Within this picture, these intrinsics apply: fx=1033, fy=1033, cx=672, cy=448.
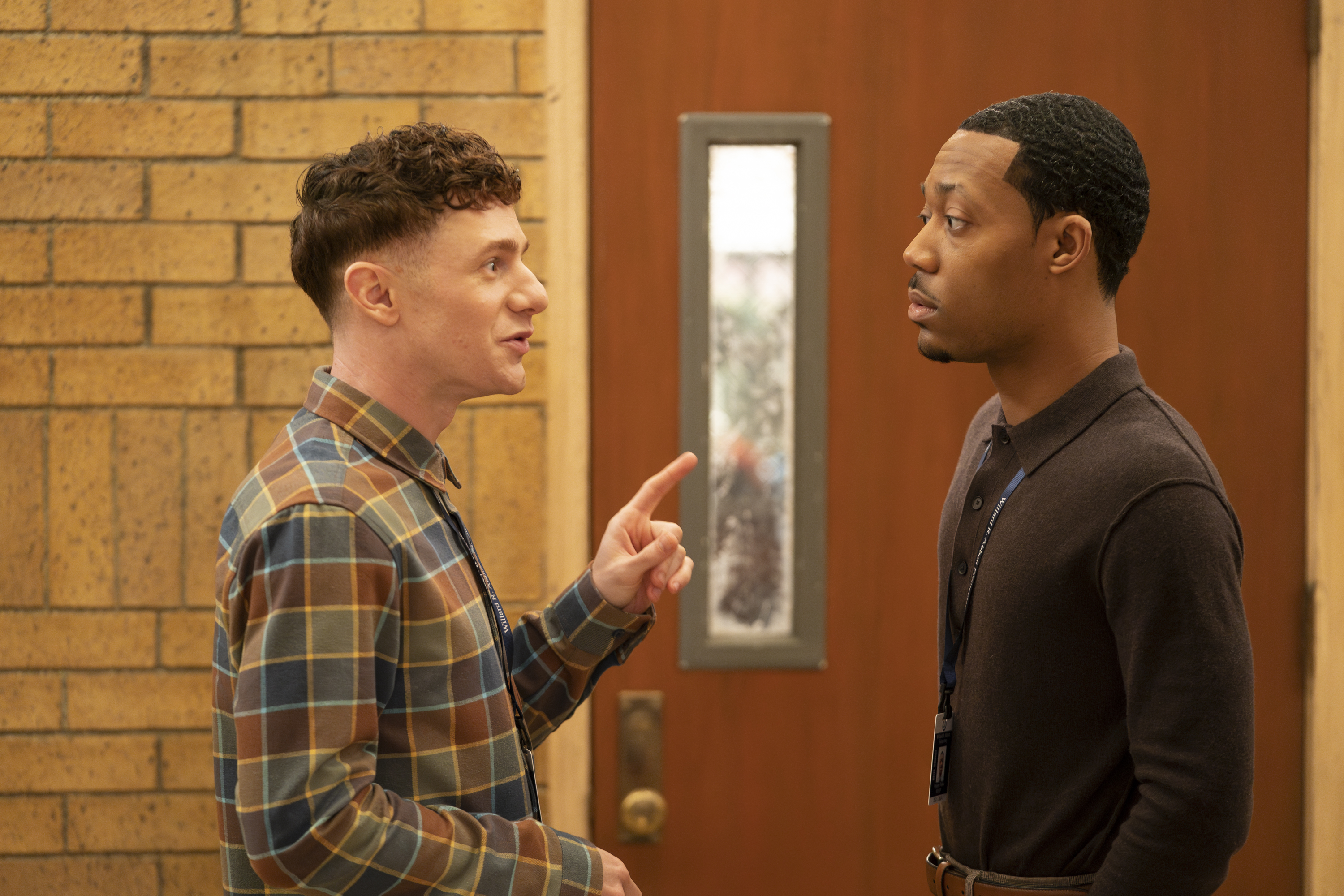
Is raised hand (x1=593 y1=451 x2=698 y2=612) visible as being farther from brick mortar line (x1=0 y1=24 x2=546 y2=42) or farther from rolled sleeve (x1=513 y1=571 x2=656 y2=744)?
brick mortar line (x1=0 y1=24 x2=546 y2=42)

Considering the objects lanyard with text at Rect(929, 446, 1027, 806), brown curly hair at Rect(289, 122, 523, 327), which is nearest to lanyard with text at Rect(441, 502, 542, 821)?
brown curly hair at Rect(289, 122, 523, 327)

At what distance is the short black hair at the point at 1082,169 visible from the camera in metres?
1.05

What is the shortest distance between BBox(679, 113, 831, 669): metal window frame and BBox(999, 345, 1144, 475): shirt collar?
792mm

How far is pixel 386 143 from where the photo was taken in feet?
3.49

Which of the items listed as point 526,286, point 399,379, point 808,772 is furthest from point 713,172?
point 808,772

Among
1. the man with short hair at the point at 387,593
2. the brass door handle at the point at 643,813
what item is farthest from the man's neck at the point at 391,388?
the brass door handle at the point at 643,813

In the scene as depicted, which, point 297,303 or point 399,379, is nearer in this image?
point 399,379

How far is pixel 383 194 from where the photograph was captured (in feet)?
3.37

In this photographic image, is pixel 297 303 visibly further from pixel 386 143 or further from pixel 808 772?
pixel 808 772

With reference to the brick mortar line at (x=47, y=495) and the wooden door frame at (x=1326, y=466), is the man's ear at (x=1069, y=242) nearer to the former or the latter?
the wooden door frame at (x=1326, y=466)

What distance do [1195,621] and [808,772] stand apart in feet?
3.61

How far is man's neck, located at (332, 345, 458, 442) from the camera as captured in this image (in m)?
1.05

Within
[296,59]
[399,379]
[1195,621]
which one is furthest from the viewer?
[296,59]

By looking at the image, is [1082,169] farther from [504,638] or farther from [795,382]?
[795,382]
